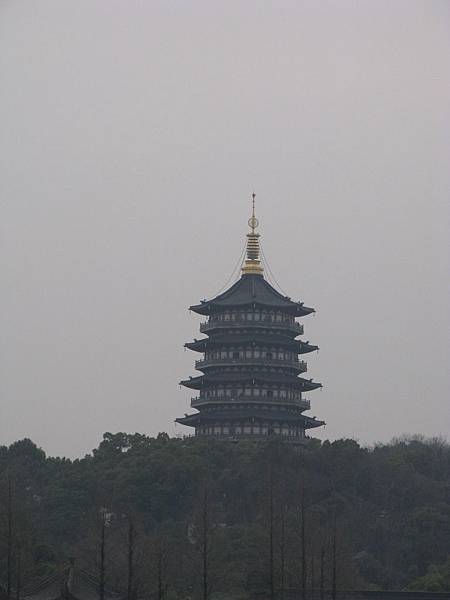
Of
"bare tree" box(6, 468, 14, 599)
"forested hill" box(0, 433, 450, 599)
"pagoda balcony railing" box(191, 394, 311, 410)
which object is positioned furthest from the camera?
"pagoda balcony railing" box(191, 394, 311, 410)

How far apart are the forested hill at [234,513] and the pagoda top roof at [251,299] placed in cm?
1091

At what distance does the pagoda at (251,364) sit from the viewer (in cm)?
11750

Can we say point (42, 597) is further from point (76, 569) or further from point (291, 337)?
point (291, 337)

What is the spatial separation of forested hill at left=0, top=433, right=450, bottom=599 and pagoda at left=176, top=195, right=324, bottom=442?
6158 mm

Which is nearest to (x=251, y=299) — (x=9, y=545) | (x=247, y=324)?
(x=247, y=324)

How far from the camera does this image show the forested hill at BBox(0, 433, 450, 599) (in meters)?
77.9

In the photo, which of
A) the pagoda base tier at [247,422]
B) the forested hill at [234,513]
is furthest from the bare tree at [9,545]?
the pagoda base tier at [247,422]

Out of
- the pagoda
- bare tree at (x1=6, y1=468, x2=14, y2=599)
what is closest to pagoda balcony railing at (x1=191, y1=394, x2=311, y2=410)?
the pagoda

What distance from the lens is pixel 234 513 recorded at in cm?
10181

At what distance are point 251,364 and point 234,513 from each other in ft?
58.8

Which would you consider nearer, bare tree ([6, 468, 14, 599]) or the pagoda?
bare tree ([6, 468, 14, 599])

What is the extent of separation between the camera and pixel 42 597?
71.8 m

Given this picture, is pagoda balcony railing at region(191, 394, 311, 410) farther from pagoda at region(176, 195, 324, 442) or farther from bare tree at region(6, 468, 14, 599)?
bare tree at region(6, 468, 14, 599)

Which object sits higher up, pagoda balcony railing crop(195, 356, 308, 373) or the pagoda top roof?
the pagoda top roof
